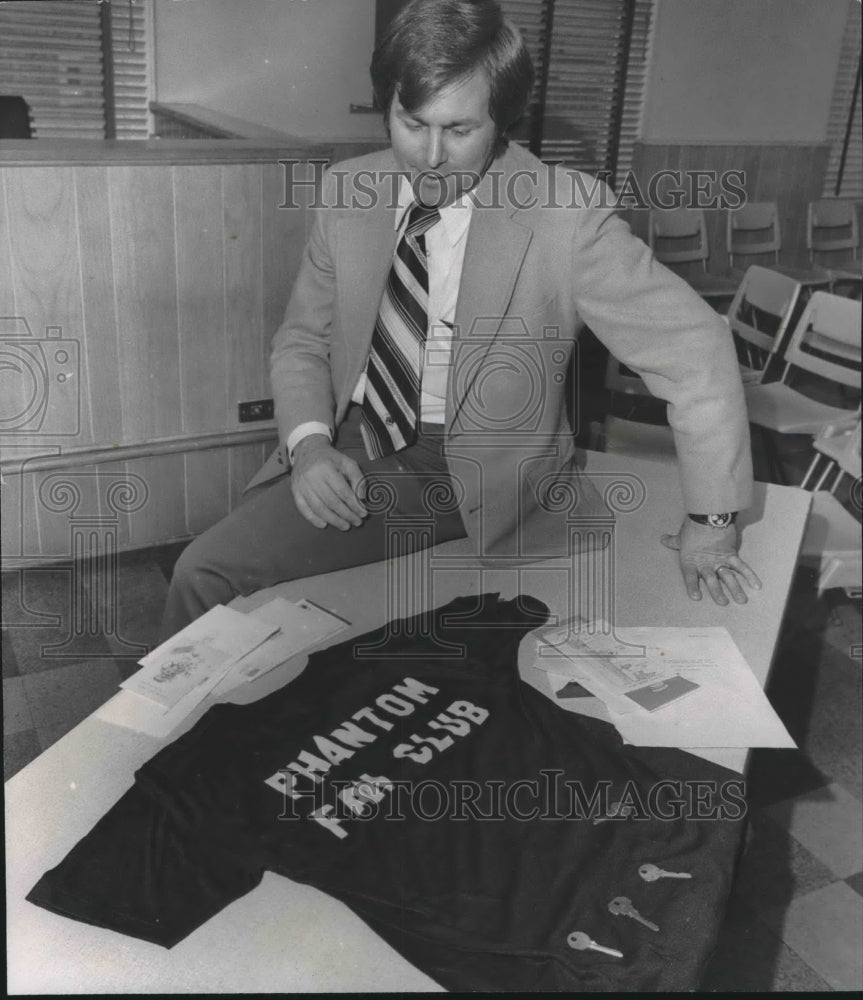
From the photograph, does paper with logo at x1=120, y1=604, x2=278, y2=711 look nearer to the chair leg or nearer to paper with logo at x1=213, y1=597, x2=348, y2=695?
paper with logo at x1=213, y1=597, x2=348, y2=695

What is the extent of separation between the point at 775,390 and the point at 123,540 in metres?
1.10

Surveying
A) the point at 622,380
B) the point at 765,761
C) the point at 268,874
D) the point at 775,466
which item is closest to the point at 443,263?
the point at 622,380

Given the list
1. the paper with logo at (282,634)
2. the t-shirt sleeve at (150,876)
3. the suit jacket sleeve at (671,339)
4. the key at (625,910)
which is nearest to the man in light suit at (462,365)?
the suit jacket sleeve at (671,339)

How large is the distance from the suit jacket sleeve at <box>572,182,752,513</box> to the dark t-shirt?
0.49 m

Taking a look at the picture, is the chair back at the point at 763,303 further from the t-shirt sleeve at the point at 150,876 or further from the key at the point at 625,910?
the t-shirt sleeve at the point at 150,876

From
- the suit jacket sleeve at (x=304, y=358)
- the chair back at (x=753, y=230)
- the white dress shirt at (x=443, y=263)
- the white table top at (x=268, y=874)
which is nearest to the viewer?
the white table top at (x=268, y=874)

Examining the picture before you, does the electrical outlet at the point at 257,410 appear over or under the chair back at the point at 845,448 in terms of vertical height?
under

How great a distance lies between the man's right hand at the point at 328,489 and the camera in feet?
4.91

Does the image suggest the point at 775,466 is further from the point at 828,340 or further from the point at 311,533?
the point at 311,533

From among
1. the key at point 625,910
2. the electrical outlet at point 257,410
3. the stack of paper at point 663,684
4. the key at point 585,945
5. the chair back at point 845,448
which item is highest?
the chair back at point 845,448

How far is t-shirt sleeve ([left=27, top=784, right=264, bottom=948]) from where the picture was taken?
0.90 meters

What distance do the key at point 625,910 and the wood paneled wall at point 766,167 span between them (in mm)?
850

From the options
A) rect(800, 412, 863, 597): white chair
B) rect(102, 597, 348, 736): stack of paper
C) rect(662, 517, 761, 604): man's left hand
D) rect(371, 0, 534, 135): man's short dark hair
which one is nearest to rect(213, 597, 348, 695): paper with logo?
rect(102, 597, 348, 736): stack of paper

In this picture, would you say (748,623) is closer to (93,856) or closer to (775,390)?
(775,390)
